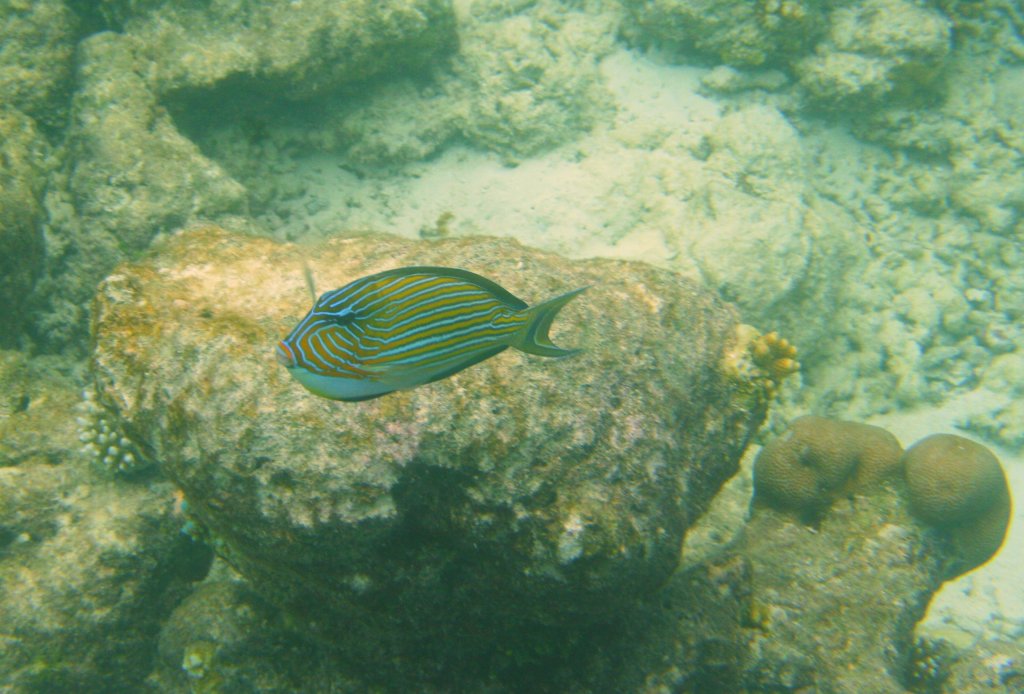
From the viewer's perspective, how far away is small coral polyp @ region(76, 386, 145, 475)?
4297 mm

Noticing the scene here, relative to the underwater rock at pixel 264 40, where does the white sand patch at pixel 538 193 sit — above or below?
below

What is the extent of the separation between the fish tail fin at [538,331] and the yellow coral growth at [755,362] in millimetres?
2895

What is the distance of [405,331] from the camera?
1.54 m

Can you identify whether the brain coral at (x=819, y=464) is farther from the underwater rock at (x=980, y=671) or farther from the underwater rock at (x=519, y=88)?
the underwater rock at (x=519, y=88)

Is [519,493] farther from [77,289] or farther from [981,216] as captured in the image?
[981,216]

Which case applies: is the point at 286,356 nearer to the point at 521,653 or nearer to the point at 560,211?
the point at 521,653

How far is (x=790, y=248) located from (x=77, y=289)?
7.40 meters

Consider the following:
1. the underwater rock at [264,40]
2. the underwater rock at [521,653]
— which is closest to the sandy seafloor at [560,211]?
the underwater rock at [264,40]

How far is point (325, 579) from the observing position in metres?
2.91

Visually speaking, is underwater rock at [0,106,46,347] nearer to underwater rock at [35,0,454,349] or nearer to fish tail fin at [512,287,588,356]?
underwater rock at [35,0,454,349]

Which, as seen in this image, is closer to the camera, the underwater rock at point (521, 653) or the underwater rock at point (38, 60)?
the underwater rock at point (521, 653)

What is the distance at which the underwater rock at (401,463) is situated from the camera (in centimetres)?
271

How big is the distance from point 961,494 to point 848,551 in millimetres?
1250

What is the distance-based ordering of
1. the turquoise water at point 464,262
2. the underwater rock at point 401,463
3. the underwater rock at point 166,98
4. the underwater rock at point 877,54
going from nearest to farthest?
the underwater rock at point 401,463 < the turquoise water at point 464,262 < the underwater rock at point 166,98 < the underwater rock at point 877,54
